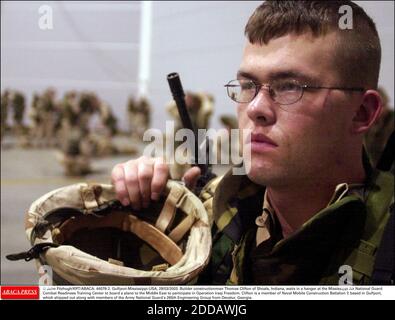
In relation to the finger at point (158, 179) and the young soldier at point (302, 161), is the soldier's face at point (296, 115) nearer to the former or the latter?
the young soldier at point (302, 161)

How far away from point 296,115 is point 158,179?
287 mm

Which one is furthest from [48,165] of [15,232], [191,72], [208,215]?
[208,215]

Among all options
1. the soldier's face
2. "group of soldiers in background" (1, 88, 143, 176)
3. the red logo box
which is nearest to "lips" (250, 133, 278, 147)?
the soldier's face

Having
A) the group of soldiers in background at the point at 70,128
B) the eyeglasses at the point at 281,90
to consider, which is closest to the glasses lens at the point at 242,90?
the eyeglasses at the point at 281,90

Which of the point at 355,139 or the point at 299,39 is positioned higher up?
the point at 299,39

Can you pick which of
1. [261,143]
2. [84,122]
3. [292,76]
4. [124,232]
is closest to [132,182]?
[124,232]

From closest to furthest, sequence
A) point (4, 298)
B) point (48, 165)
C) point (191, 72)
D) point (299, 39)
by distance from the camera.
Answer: point (299, 39) → point (4, 298) → point (191, 72) → point (48, 165)

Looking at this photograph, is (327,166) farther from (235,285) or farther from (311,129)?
(235,285)

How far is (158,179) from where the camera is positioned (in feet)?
3.03

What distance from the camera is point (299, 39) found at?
0.83 meters

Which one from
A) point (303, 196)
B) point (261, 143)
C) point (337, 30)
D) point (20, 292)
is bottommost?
point (20, 292)

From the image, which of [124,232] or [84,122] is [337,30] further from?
[84,122]

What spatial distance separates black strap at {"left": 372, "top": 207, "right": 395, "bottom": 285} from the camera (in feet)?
2.54
